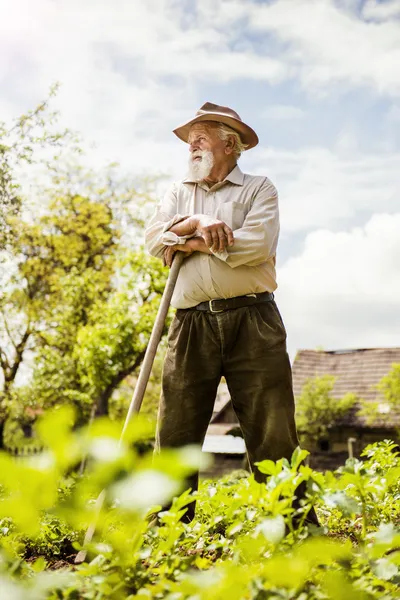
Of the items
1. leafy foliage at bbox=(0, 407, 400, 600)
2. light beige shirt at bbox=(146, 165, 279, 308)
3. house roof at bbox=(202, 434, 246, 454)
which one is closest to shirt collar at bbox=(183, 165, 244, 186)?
light beige shirt at bbox=(146, 165, 279, 308)

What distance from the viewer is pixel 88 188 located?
24.2 meters

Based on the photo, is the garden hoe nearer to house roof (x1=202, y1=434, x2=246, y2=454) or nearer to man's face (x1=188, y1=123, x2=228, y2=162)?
man's face (x1=188, y1=123, x2=228, y2=162)

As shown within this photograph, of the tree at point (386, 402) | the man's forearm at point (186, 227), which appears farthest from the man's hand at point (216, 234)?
the tree at point (386, 402)

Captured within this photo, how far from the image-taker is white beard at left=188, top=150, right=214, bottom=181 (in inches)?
148

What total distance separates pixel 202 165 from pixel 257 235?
59 centimetres

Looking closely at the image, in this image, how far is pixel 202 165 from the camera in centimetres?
377

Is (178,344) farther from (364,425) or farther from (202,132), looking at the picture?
(364,425)

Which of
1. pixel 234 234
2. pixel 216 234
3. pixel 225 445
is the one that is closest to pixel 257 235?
pixel 234 234

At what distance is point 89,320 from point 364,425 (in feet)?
45.5

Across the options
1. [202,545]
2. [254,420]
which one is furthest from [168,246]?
[202,545]

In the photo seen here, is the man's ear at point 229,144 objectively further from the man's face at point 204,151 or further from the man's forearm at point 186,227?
the man's forearm at point 186,227

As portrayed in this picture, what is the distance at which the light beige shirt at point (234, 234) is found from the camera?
11.4 ft

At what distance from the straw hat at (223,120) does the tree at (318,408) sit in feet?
81.7

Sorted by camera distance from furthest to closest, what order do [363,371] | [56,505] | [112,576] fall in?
[363,371] → [112,576] → [56,505]
